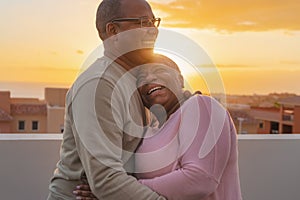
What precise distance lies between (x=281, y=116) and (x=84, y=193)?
114 inches

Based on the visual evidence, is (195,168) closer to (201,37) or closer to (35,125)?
(201,37)

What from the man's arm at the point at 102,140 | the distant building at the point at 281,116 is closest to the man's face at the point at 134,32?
the man's arm at the point at 102,140

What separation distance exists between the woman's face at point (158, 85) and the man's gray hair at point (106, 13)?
6.7 inches

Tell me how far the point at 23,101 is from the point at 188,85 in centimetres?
192

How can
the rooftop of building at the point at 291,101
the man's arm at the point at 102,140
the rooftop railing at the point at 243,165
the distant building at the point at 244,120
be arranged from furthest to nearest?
the rooftop of building at the point at 291,101, the distant building at the point at 244,120, the rooftop railing at the point at 243,165, the man's arm at the point at 102,140

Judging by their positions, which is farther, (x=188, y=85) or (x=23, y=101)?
(x=23, y=101)

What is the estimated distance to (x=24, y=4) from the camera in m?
2.80

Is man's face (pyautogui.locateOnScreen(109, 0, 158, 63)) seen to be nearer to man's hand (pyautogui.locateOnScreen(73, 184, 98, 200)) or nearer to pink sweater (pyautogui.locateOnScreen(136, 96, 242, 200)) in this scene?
pink sweater (pyautogui.locateOnScreen(136, 96, 242, 200))

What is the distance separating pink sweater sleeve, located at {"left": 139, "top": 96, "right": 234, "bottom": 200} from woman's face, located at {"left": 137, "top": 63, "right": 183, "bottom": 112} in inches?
2.9

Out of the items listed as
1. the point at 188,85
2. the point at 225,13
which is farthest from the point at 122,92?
the point at 225,13

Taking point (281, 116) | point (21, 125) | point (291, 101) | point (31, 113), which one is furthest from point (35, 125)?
point (281, 116)

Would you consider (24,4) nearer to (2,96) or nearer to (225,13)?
(2,96)

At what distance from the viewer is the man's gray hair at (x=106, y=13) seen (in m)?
1.24

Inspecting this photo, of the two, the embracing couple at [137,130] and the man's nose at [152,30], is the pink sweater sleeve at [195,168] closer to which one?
the embracing couple at [137,130]
